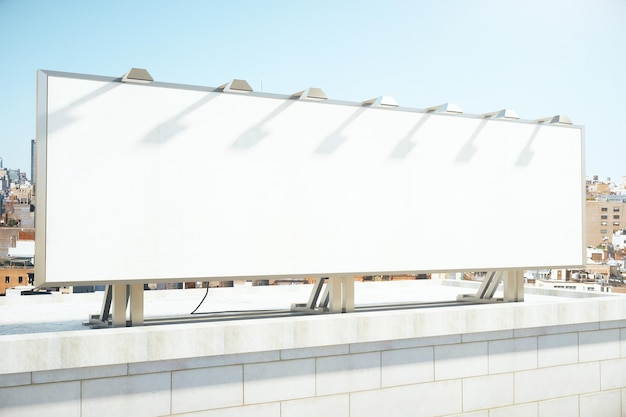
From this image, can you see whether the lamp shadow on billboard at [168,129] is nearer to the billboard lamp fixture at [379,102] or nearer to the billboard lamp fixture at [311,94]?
the billboard lamp fixture at [311,94]

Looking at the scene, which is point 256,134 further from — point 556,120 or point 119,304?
point 556,120

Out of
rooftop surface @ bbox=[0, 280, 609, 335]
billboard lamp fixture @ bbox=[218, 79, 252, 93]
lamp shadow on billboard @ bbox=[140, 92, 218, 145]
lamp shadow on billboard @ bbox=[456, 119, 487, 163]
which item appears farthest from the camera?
lamp shadow on billboard @ bbox=[456, 119, 487, 163]

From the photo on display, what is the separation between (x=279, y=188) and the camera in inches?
423

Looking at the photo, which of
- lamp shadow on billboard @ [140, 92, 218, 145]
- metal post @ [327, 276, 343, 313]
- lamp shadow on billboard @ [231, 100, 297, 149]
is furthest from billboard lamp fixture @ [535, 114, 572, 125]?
lamp shadow on billboard @ [140, 92, 218, 145]

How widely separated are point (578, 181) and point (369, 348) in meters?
5.34

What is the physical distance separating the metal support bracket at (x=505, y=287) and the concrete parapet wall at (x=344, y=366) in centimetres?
67

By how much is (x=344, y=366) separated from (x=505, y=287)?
13.0ft

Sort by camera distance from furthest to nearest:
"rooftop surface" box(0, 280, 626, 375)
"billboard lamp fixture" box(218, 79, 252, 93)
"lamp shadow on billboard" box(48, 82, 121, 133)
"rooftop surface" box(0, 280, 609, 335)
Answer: "rooftop surface" box(0, 280, 609, 335) < "billboard lamp fixture" box(218, 79, 252, 93) < "lamp shadow on billboard" box(48, 82, 121, 133) < "rooftop surface" box(0, 280, 626, 375)

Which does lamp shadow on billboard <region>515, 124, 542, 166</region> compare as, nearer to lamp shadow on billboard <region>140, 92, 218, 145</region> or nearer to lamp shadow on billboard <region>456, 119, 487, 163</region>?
lamp shadow on billboard <region>456, 119, 487, 163</region>

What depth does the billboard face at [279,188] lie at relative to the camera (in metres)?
9.45

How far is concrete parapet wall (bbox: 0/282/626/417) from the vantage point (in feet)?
29.3

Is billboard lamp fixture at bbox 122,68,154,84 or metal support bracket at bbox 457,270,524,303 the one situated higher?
billboard lamp fixture at bbox 122,68,154,84

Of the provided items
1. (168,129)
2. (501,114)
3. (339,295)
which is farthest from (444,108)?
(168,129)

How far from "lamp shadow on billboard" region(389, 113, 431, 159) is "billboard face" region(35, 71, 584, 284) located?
0.02 m
